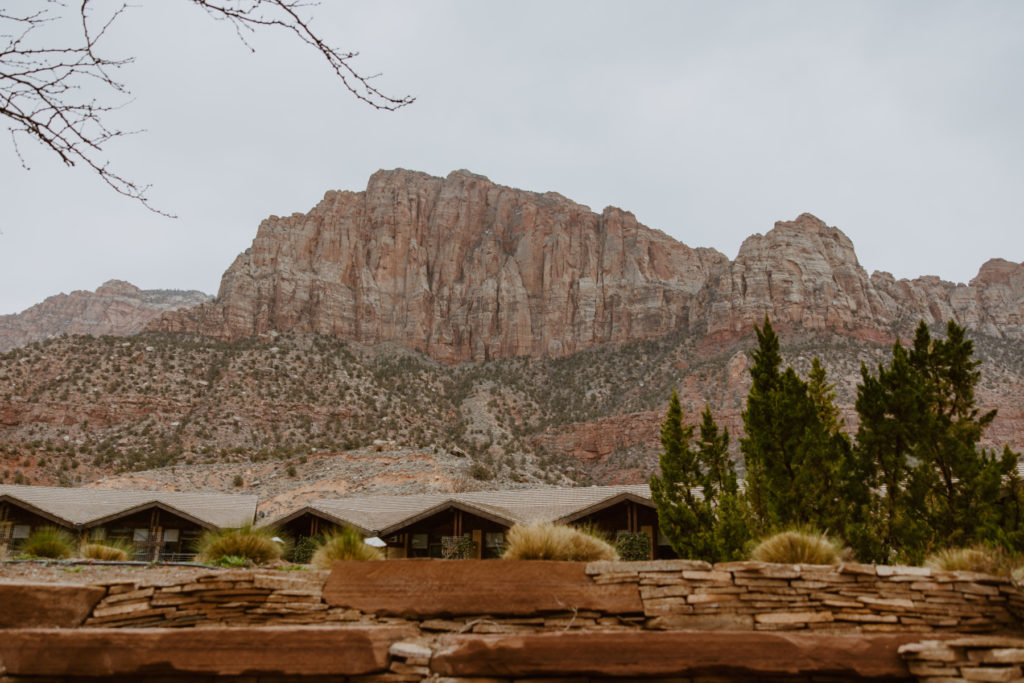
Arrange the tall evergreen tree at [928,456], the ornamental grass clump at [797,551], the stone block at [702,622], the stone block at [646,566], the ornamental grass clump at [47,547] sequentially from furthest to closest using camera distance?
1. the tall evergreen tree at [928,456]
2. the ornamental grass clump at [47,547]
3. the ornamental grass clump at [797,551]
4. the stone block at [646,566]
5. the stone block at [702,622]

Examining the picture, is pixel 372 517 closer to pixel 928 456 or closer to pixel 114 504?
pixel 114 504

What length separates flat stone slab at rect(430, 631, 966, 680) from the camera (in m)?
5.64

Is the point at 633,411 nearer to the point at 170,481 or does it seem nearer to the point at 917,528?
the point at 170,481

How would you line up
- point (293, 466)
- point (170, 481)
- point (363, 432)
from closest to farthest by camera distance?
point (170, 481) < point (293, 466) < point (363, 432)

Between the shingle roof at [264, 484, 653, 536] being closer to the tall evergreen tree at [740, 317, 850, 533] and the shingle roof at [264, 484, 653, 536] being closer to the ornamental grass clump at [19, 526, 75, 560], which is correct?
the tall evergreen tree at [740, 317, 850, 533]

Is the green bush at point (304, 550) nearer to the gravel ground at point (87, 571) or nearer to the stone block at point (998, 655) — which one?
the gravel ground at point (87, 571)

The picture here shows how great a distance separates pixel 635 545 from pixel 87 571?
14767 millimetres

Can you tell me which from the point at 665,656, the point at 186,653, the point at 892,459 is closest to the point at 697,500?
the point at 892,459

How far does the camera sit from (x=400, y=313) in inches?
3656

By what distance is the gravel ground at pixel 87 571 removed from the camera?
786cm

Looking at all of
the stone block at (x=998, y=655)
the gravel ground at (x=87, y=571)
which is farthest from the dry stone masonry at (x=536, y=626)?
the gravel ground at (x=87, y=571)

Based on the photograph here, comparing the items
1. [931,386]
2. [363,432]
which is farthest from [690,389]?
[931,386]

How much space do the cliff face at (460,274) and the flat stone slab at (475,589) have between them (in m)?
75.8

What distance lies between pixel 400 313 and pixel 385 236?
11751 mm
